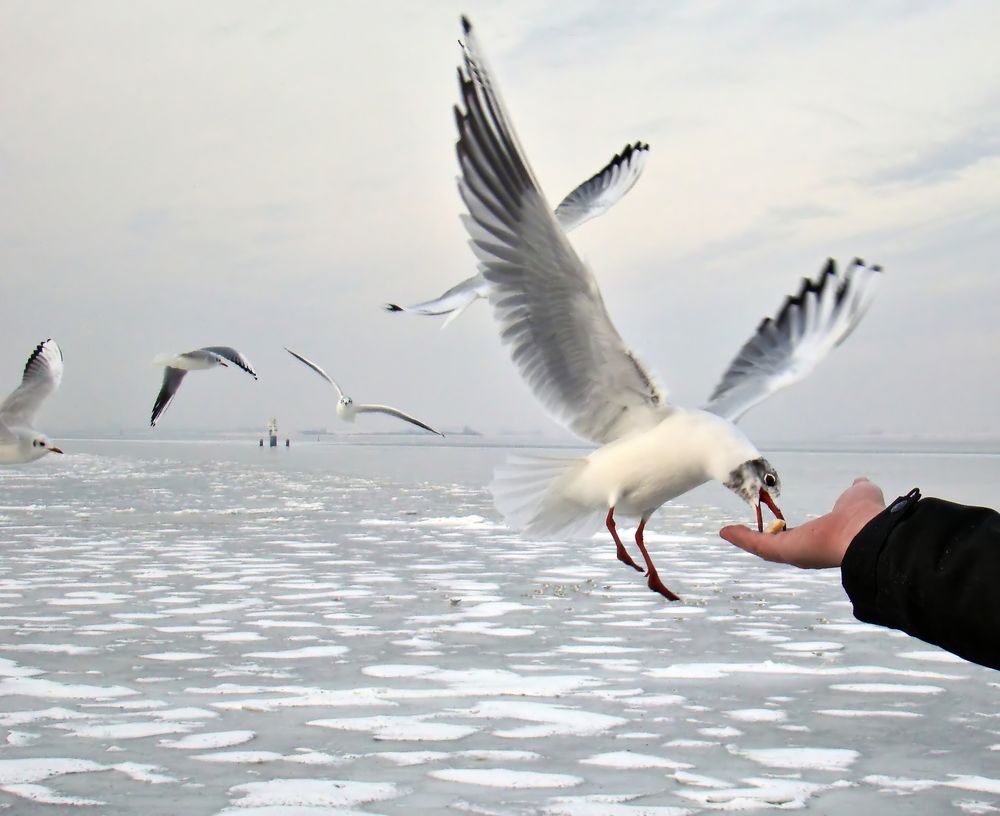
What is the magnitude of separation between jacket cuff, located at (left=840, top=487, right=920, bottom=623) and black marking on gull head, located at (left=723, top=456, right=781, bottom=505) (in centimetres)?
203

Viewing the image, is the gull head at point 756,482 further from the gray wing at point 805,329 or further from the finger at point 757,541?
Answer: the gray wing at point 805,329

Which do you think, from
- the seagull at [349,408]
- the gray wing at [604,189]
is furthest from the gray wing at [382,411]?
the gray wing at [604,189]

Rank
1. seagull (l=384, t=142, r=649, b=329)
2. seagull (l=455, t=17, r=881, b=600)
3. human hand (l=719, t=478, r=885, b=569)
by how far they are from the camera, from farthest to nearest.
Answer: seagull (l=384, t=142, r=649, b=329), seagull (l=455, t=17, r=881, b=600), human hand (l=719, t=478, r=885, b=569)

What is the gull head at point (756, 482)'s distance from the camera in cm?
328

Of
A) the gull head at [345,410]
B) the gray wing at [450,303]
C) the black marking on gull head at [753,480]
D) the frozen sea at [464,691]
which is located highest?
the gray wing at [450,303]

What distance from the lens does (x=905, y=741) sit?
386 cm

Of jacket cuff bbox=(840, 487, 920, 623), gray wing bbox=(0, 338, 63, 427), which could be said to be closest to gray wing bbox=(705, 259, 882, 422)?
jacket cuff bbox=(840, 487, 920, 623)

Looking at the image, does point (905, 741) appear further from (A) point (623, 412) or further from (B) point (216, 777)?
(B) point (216, 777)

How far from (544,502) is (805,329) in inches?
88.6

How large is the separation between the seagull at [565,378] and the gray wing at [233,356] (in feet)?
33.7

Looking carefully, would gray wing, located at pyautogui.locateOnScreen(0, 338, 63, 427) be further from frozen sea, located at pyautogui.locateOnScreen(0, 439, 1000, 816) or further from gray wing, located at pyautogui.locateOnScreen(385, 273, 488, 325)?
gray wing, located at pyautogui.locateOnScreen(385, 273, 488, 325)

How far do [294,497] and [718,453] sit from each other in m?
12.6

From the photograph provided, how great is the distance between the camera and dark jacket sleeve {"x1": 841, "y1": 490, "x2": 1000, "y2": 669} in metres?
1.11

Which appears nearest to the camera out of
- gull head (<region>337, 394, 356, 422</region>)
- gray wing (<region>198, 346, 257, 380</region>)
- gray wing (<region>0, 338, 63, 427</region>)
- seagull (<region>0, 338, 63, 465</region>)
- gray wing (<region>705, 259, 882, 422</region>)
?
gray wing (<region>705, 259, 882, 422</region>)
